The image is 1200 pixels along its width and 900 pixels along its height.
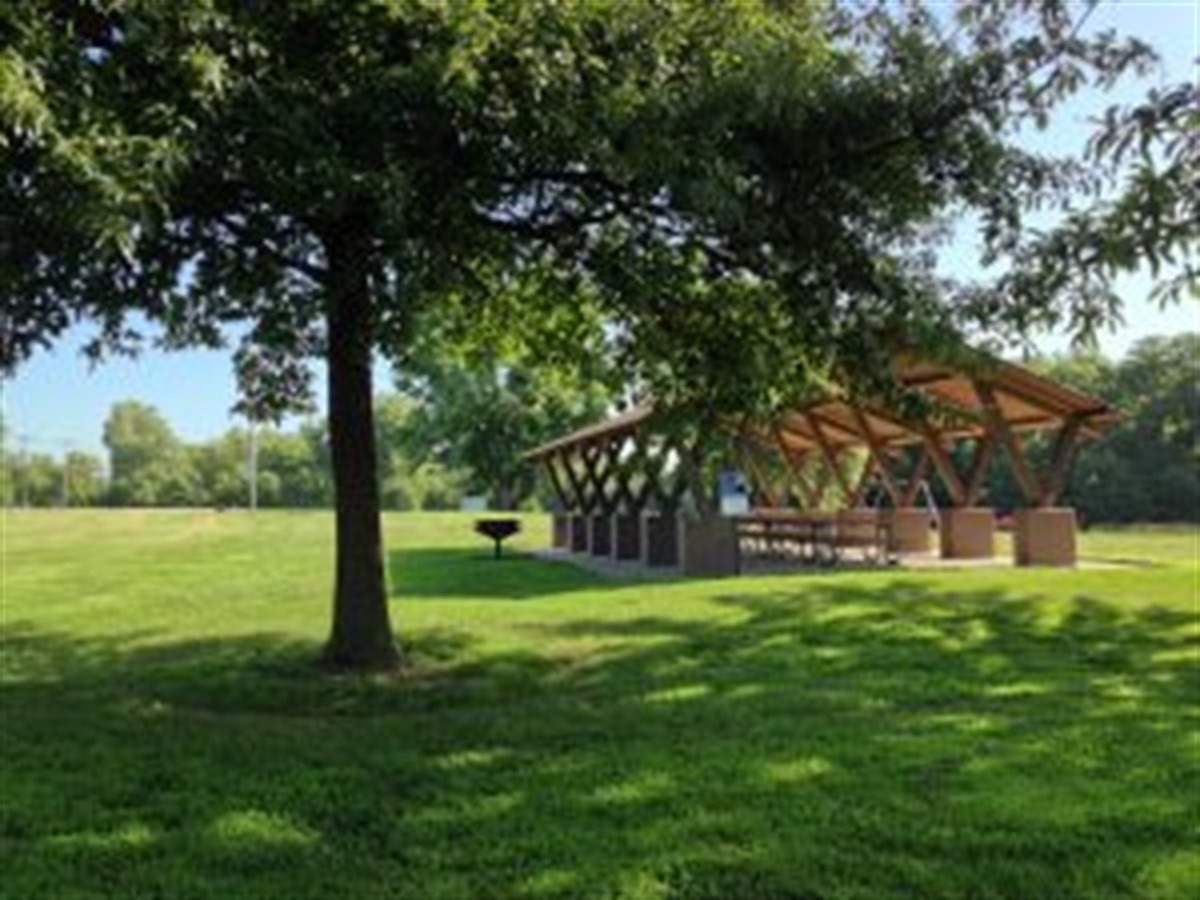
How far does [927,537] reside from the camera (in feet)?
93.4

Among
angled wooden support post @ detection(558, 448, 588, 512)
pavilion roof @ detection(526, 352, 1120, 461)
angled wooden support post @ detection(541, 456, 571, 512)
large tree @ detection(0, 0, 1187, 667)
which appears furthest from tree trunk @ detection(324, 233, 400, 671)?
angled wooden support post @ detection(541, 456, 571, 512)

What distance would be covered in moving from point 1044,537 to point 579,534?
12078 millimetres

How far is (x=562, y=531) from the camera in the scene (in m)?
35.2

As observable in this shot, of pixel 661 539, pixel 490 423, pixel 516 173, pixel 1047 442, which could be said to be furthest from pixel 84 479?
pixel 516 173

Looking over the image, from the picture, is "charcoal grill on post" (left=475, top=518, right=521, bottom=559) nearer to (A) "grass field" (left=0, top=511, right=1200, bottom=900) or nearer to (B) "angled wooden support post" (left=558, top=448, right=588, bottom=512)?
(B) "angled wooden support post" (left=558, top=448, right=588, bottom=512)

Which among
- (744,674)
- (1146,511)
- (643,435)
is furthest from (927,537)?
(1146,511)

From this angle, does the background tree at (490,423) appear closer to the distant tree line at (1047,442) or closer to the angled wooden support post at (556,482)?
the distant tree line at (1047,442)

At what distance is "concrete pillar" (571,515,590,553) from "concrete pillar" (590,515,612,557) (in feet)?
2.13

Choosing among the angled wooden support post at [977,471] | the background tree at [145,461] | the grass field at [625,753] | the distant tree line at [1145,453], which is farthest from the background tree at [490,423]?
the background tree at [145,461]

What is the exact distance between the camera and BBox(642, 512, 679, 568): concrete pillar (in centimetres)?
2386

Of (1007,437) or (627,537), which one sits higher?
(1007,437)

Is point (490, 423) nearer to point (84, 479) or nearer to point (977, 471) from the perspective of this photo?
point (977, 471)

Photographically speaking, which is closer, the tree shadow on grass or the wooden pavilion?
the tree shadow on grass

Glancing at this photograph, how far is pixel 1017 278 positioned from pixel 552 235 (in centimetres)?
450
